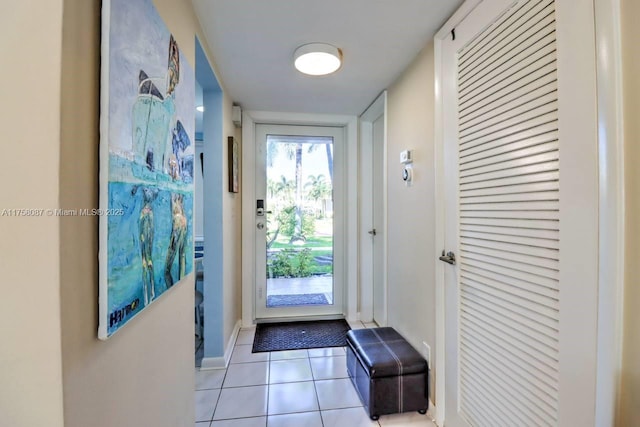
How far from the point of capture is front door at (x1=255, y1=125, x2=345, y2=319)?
2.97 m

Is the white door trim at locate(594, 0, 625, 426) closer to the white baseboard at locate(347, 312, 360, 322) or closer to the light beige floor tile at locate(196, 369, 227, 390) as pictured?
the light beige floor tile at locate(196, 369, 227, 390)

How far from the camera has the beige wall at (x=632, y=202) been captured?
0.69 meters

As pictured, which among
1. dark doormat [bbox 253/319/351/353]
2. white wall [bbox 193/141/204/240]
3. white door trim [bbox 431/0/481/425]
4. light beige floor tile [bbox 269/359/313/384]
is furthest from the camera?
white wall [bbox 193/141/204/240]

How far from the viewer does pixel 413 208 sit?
1.86 m

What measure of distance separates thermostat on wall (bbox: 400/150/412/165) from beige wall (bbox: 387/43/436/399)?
4cm

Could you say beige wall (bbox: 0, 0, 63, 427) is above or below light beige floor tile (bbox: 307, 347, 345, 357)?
above

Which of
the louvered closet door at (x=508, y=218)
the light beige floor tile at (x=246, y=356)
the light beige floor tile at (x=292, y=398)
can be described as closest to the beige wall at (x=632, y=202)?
the louvered closet door at (x=508, y=218)

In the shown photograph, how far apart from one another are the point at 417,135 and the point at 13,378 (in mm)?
1922

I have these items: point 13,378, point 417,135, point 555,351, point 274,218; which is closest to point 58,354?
point 13,378

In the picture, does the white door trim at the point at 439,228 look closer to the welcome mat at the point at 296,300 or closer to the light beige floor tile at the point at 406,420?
the light beige floor tile at the point at 406,420

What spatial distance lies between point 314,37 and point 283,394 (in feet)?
7.25

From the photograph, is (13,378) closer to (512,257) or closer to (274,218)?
(512,257)

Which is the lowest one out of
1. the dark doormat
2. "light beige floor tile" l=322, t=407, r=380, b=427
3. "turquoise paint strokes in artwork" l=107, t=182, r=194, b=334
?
"light beige floor tile" l=322, t=407, r=380, b=427

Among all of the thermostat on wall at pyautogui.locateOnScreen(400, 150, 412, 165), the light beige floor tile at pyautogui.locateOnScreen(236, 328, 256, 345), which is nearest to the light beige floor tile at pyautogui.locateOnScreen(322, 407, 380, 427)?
the light beige floor tile at pyautogui.locateOnScreen(236, 328, 256, 345)
